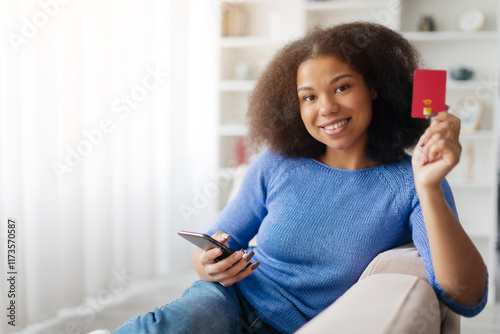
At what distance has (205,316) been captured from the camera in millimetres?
1158

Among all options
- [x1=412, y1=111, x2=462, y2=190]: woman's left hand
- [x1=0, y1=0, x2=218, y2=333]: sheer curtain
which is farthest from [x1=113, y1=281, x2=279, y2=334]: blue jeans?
[x1=0, y1=0, x2=218, y2=333]: sheer curtain

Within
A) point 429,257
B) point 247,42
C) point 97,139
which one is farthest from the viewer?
point 247,42

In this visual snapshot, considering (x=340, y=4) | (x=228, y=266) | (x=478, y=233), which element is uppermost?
(x=340, y=4)

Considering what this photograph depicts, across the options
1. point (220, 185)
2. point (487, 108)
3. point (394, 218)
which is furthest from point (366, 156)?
point (220, 185)

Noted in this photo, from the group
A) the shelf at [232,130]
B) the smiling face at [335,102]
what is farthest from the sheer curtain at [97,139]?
the smiling face at [335,102]

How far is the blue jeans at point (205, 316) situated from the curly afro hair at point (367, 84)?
0.44 metres

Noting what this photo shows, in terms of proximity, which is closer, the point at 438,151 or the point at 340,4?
the point at 438,151

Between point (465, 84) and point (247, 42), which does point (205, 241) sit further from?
point (247, 42)

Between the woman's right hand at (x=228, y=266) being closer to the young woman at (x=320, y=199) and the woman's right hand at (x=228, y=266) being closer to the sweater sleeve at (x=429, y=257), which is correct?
the young woman at (x=320, y=199)

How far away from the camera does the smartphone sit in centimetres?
115

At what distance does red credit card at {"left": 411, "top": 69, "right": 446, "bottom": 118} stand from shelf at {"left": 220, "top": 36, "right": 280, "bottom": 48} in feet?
8.07

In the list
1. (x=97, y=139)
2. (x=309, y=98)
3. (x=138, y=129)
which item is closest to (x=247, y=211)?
(x=309, y=98)

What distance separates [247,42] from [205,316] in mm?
2603

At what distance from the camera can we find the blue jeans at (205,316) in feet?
3.56
